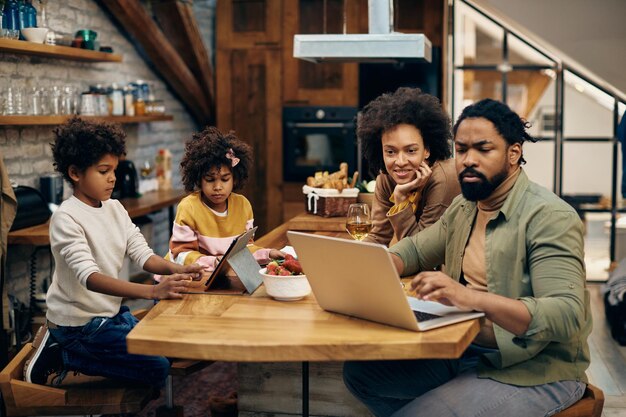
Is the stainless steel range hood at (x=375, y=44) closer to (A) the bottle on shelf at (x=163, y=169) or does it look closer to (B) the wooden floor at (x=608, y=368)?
(B) the wooden floor at (x=608, y=368)

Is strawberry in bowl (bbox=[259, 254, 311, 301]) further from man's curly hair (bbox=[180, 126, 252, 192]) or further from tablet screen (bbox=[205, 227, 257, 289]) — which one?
man's curly hair (bbox=[180, 126, 252, 192])

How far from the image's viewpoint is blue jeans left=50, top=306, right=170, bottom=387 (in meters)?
2.50

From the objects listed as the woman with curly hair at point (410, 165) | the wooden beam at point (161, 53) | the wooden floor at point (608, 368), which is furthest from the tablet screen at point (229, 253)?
the wooden beam at point (161, 53)

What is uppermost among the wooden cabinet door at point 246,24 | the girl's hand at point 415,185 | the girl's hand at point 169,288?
the wooden cabinet door at point 246,24

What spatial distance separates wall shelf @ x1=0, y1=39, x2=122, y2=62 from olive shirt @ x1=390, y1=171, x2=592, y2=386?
298 cm

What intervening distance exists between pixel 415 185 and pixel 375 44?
0.78m

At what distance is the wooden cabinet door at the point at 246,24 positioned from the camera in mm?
6688

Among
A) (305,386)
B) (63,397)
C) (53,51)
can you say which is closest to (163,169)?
(53,51)

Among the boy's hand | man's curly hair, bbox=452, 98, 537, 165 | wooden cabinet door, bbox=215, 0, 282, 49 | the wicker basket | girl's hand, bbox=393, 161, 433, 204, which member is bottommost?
Answer: the boy's hand

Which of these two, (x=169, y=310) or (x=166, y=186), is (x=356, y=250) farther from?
(x=166, y=186)

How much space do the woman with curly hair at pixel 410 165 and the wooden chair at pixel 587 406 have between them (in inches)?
35.6

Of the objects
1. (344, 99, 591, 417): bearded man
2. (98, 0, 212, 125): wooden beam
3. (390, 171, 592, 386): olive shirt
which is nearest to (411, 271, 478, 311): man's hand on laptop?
(344, 99, 591, 417): bearded man

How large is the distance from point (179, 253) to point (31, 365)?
0.73 meters

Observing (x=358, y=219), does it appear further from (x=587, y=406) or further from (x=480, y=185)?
(x=587, y=406)
